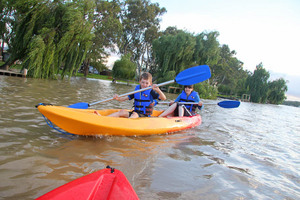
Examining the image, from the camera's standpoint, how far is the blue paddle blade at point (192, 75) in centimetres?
519

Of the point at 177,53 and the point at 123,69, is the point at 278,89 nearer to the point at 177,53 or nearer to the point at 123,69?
the point at 177,53

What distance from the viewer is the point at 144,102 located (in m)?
4.46

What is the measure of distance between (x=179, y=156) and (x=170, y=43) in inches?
779

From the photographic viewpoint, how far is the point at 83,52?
13.1 metres

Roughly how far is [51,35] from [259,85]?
119 feet

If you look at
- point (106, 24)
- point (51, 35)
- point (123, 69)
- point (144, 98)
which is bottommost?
point (144, 98)

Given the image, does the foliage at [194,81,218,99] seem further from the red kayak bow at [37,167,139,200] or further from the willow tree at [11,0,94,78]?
the red kayak bow at [37,167,139,200]

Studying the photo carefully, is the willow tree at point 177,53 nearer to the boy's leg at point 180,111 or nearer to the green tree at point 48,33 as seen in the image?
the green tree at point 48,33

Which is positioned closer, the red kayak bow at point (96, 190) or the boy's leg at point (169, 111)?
the red kayak bow at point (96, 190)

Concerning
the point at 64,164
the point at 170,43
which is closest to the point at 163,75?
the point at 170,43

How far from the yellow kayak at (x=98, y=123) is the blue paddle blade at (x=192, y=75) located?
1.13m

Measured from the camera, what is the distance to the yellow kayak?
3137 mm

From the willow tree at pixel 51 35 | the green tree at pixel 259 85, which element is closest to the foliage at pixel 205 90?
the willow tree at pixel 51 35

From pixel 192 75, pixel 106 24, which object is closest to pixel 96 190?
pixel 192 75
